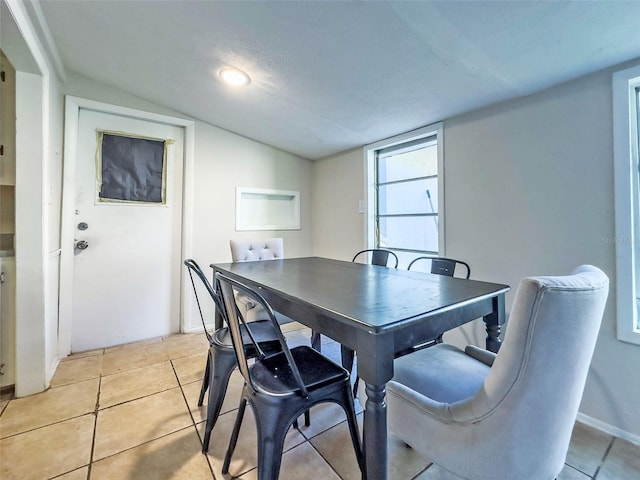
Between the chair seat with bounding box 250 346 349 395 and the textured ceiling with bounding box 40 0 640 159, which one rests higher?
the textured ceiling with bounding box 40 0 640 159

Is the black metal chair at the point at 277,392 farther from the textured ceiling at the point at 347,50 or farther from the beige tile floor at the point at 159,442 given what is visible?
the textured ceiling at the point at 347,50

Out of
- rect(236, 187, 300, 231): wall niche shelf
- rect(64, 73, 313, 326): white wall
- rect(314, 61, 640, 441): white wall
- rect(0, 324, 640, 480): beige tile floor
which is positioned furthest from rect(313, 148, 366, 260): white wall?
rect(0, 324, 640, 480): beige tile floor

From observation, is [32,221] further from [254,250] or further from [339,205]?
[339,205]

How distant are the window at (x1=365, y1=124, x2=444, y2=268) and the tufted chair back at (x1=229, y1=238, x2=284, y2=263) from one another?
997mm

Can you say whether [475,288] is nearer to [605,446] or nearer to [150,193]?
[605,446]

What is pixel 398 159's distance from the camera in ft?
9.45

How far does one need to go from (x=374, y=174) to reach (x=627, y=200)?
192cm

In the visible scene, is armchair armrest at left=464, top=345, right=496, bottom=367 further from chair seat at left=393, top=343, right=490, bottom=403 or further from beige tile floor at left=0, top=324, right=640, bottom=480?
beige tile floor at left=0, top=324, right=640, bottom=480

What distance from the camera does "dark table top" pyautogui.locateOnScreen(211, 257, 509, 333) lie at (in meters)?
0.93

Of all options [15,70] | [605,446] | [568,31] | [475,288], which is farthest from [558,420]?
[15,70]

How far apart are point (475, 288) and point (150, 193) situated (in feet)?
9.23

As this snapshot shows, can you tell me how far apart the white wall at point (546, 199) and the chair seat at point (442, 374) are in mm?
919

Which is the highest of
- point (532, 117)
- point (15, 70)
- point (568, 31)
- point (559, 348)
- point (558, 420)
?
point (15, 70)

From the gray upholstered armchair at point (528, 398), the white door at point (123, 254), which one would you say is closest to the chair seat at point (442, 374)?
the gray upholstered armchair at point (528, 398)
